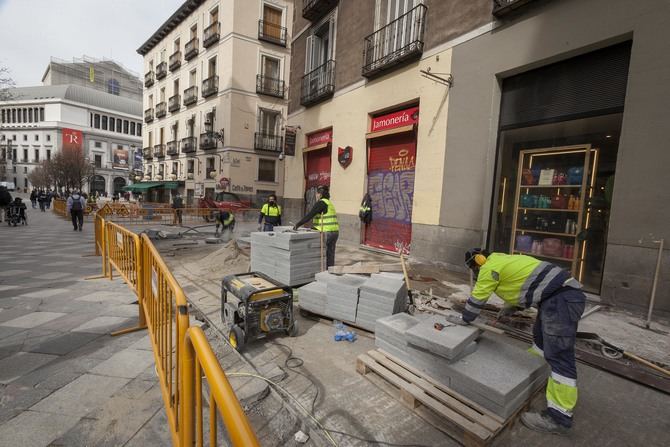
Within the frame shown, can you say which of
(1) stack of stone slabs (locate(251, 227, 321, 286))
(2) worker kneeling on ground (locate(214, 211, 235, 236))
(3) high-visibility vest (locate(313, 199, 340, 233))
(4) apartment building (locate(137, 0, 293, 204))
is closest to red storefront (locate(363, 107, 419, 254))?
(3) high-visibility vest (locate(313, 199, 340, 233))

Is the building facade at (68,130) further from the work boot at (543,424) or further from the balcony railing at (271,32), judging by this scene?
the work boot at (543,424)

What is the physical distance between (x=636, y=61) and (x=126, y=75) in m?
104

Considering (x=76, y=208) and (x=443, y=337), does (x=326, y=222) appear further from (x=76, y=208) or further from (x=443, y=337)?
(x=76, y=208)

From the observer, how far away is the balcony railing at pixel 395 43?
8922mm

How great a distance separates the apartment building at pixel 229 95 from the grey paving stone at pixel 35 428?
21916 millimetres

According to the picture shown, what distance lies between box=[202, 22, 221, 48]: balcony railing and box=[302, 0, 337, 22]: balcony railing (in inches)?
553

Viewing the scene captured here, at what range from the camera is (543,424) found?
249cm

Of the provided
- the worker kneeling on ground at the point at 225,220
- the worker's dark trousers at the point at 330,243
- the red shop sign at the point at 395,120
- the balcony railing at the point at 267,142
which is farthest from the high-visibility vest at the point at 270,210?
the balcony railing at the point at 267,142

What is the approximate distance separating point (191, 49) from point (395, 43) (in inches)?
949

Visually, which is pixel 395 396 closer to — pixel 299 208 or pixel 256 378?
pixel 256 378

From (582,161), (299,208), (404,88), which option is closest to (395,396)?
(582,161)

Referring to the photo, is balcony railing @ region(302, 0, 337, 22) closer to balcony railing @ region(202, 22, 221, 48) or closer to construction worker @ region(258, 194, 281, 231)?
construction worker @ region(258, 194, 281, 231)

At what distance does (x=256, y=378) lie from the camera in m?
3.09

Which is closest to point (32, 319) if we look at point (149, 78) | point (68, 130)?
A: point (149, 78)
